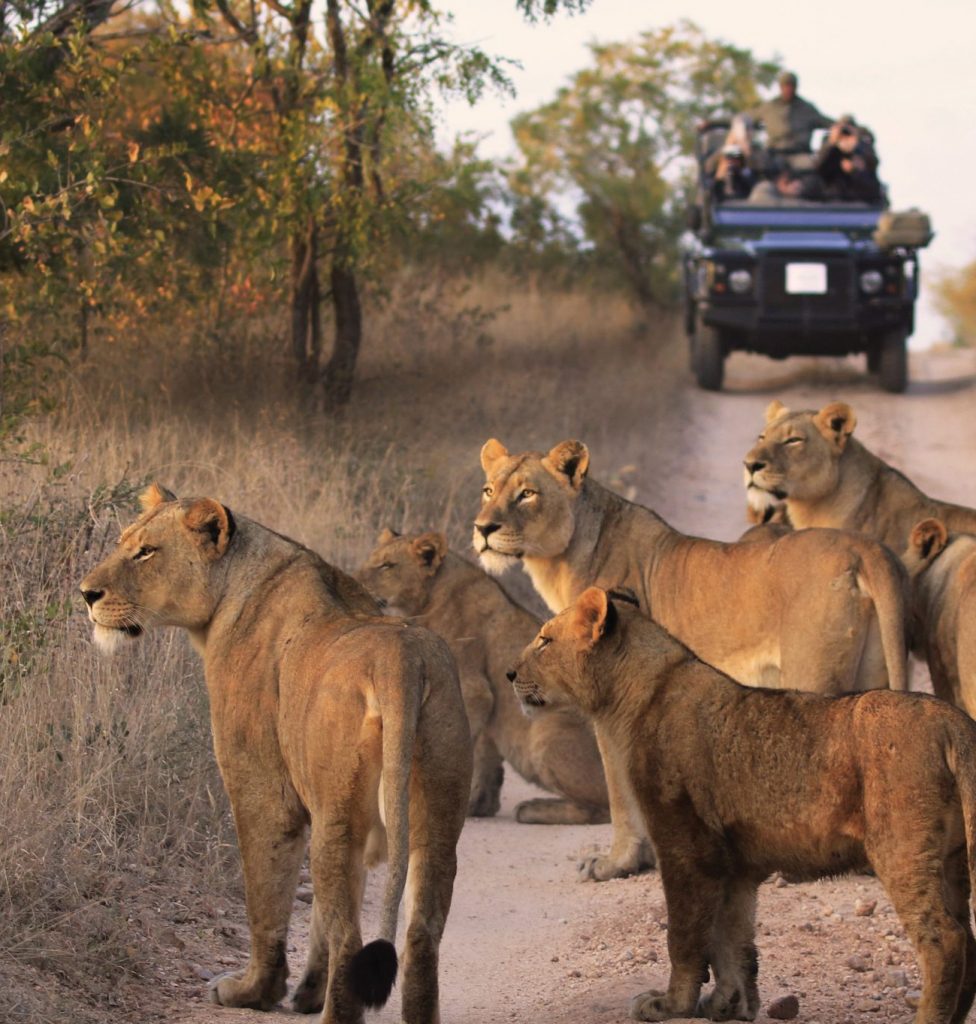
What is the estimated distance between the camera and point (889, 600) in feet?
19.9

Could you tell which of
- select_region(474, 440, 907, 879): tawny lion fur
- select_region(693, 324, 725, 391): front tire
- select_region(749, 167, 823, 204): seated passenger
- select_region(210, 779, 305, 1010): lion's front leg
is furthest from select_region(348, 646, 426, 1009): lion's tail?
select_region(749, 167, 823, 204): seated passenger

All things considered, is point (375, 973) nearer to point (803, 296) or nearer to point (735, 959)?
point (735, 959)

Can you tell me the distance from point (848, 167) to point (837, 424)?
10.8m

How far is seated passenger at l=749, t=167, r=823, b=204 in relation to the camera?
17.9 meters

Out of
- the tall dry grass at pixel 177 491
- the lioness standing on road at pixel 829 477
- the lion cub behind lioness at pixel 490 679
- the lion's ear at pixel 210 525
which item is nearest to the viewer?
the lion's ear at pixel 210 525

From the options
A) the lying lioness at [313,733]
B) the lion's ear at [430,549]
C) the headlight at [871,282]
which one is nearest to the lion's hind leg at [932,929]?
the lying lioness at [313,733]

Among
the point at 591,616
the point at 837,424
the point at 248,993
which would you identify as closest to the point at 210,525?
the point at 591,616

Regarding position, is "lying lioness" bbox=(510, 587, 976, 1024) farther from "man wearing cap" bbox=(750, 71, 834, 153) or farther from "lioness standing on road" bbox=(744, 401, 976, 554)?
"man wearing cap" bbox=(750, 71, 834, 153)

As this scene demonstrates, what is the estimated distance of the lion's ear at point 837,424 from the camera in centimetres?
798

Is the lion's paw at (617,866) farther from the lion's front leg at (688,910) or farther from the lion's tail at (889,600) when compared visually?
the lion's front leg at (688,910)

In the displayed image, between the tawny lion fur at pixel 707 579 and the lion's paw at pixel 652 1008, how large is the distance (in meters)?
1.32

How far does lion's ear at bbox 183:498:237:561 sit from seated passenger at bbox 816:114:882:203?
14.5 m

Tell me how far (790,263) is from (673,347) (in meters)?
4.82

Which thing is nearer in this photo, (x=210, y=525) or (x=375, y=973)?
(x=375, y=973)
